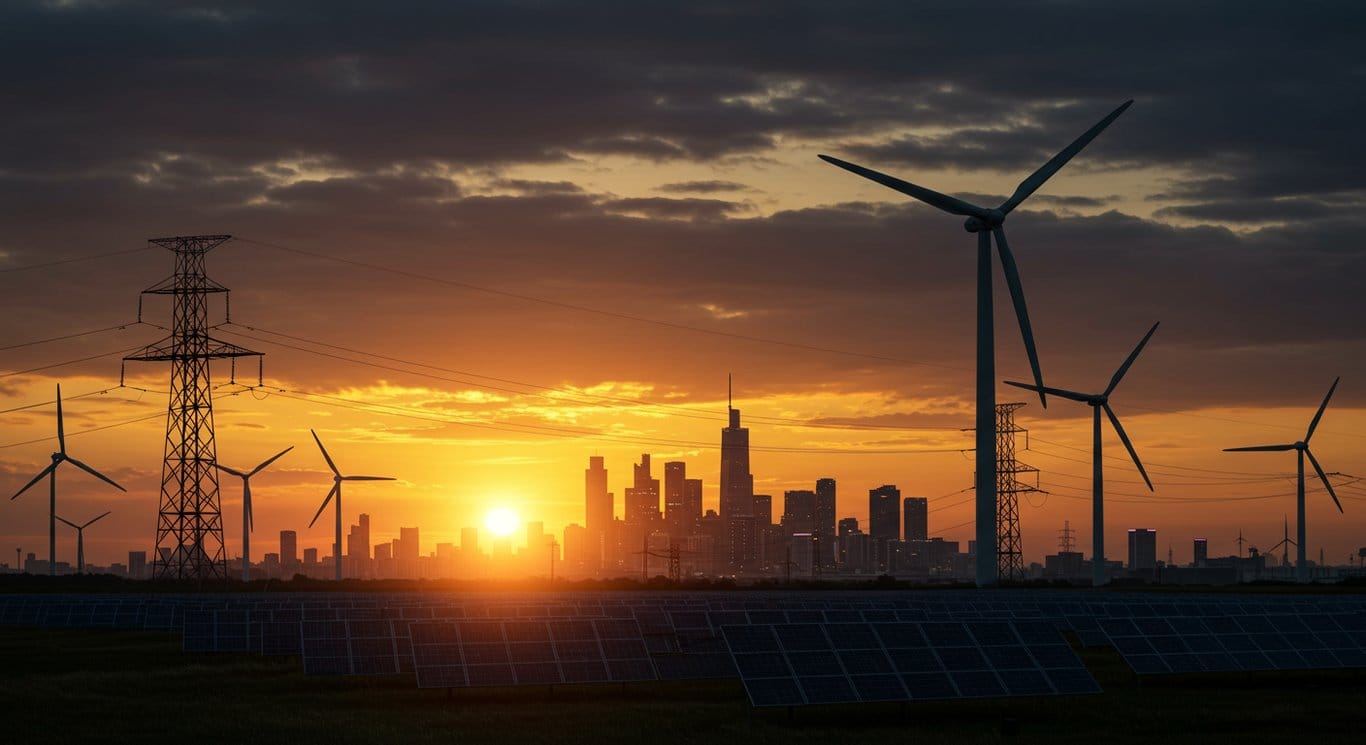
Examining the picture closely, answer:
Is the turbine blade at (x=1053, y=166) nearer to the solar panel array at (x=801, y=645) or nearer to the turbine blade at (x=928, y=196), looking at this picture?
the turbine blade at (x=928, y=196)

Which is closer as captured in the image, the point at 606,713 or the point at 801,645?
the point at 801,645

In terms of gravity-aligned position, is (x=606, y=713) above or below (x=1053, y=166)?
below

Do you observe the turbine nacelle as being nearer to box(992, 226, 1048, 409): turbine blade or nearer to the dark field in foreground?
box(992, 226, 1048, 409): turbine blade

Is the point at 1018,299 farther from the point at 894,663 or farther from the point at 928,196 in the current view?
the point at 894,663

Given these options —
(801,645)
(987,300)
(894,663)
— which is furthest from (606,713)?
(987,300)

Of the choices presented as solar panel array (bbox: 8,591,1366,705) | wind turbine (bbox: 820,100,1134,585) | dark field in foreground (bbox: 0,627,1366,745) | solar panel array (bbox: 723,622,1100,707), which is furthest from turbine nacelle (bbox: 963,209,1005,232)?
solar panel array (bbox: 723,622,1100,707)

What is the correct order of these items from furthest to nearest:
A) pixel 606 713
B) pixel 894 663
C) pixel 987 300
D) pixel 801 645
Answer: pixel 987 300 → pixel 606 713 → pixel 801 645 → pixel 894 663

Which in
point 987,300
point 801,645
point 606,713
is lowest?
point 606,713
